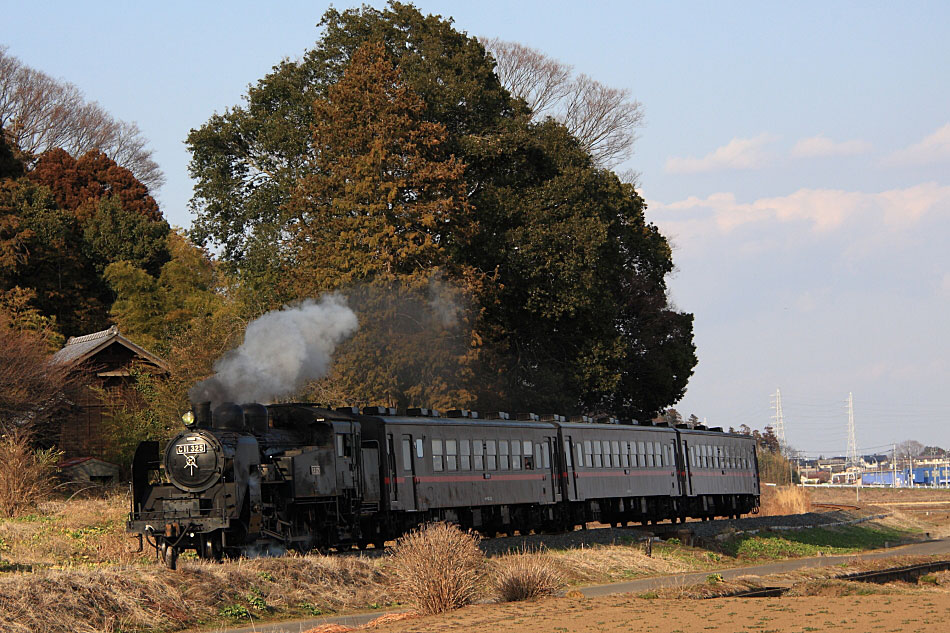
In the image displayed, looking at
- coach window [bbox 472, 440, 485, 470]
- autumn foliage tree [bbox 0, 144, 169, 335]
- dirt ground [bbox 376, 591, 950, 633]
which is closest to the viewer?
dirt ground [bbox 376, 591, 950, 633]

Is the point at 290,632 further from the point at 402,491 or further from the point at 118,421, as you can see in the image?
the point at 118,421

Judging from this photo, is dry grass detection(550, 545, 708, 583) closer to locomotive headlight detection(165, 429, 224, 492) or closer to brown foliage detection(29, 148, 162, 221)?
locomotive headlight detection(165, 429, 224, 492)

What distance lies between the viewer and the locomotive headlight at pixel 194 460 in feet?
69.9

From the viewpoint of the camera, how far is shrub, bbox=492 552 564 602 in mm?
19266

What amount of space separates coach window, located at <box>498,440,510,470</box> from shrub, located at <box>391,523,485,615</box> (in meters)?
12.5

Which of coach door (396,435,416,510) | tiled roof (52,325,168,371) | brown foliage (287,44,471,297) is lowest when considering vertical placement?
coach door (396,435,416,510)

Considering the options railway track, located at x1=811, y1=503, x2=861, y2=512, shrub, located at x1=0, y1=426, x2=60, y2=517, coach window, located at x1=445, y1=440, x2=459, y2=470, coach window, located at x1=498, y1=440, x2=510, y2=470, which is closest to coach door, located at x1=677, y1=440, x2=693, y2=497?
coach window, located at x1=498, y1=440, x2=510, y2=470

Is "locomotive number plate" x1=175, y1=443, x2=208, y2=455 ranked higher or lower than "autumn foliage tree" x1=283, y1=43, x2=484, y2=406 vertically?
lower

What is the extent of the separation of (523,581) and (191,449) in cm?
653

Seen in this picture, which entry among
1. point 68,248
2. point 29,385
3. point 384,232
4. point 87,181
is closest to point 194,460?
point 384,232

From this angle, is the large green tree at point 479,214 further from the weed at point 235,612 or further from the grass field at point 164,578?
the weed at point 235,612

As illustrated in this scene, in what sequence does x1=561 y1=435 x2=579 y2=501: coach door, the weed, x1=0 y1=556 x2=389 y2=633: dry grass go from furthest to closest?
x1=561 y1=435 x2=579 y2=501: coach door
the weed
x1=0 y1=556 x2=389 y2=633: dry grass

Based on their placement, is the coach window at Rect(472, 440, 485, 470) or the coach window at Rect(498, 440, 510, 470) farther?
the coach window at Rect(498, 440, 510, 470)

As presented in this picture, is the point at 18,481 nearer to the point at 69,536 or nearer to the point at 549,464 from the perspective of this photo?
the point at 69,536
